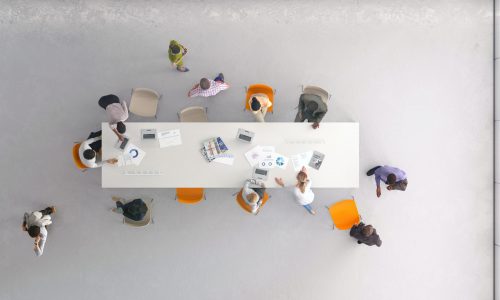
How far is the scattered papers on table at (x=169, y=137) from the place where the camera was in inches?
125

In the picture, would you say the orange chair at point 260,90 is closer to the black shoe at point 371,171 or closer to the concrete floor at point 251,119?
the concrete floor at point 251,119

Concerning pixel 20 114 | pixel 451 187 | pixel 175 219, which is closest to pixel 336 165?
pixel 451 187

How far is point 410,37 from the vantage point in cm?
387

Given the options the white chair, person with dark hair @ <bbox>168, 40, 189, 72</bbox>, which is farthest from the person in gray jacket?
the white chair

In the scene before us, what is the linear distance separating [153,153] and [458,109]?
3.54 m

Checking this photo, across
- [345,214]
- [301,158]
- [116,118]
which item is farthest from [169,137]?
[345,214]

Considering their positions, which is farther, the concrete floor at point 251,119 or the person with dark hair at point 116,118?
the concrete floor at point 251,119

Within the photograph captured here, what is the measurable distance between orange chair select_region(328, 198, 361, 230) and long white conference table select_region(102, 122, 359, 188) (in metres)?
0.52

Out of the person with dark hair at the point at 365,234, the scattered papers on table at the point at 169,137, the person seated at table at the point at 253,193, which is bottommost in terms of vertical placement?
the person with dark hair at the point at 365,234

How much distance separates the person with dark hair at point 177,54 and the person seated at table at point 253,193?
4.95ft

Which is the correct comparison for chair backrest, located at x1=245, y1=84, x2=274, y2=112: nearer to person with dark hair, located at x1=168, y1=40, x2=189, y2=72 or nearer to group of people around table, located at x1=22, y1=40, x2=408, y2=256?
group of people around table, located at x1=22, y1=40, x2=408, y2=256

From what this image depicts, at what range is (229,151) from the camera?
320cm

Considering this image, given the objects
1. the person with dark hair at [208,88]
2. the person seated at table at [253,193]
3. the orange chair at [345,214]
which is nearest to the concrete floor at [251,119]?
the orange chair at [345,214]

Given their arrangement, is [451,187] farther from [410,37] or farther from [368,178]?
[410,37]
